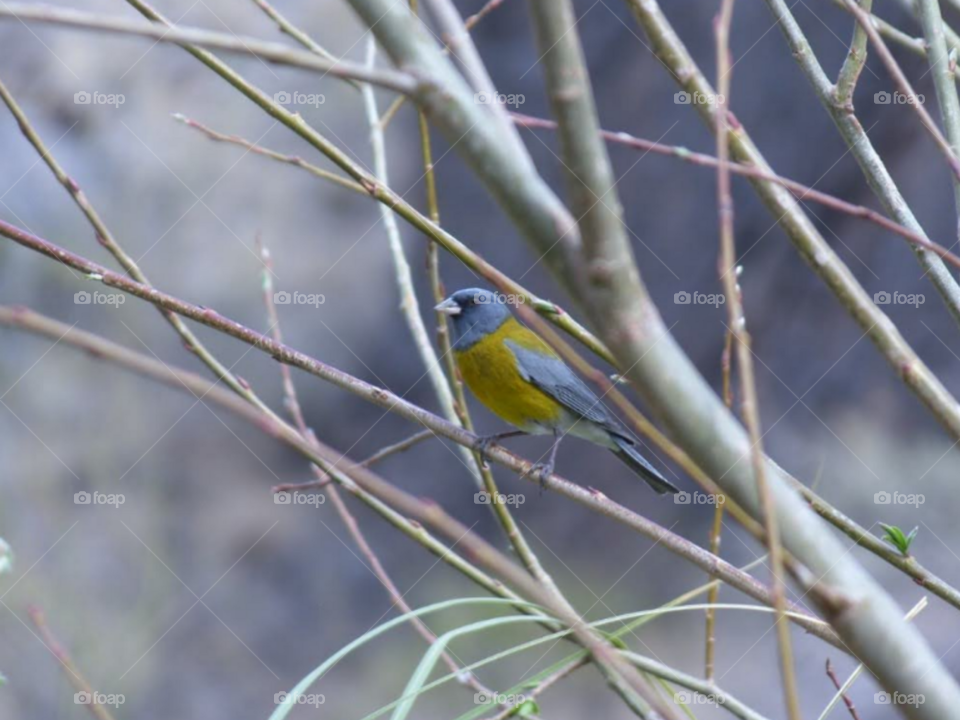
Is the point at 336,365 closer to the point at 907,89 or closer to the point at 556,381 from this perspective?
the point at 556,381

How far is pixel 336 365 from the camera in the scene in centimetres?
586

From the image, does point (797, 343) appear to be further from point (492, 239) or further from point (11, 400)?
point (11, 400)

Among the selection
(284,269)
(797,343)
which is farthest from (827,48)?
(284,269)

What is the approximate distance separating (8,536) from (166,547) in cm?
89

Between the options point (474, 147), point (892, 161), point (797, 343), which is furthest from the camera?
point (797, 343)

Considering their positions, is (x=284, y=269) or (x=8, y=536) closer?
(x=8, y=536)

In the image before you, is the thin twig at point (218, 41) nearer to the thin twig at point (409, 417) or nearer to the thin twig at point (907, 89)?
the thin twig at point (409, 417)

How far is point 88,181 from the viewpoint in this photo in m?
5.94

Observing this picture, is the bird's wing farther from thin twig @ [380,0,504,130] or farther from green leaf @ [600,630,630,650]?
green leaf @ [600,630,630,650]
